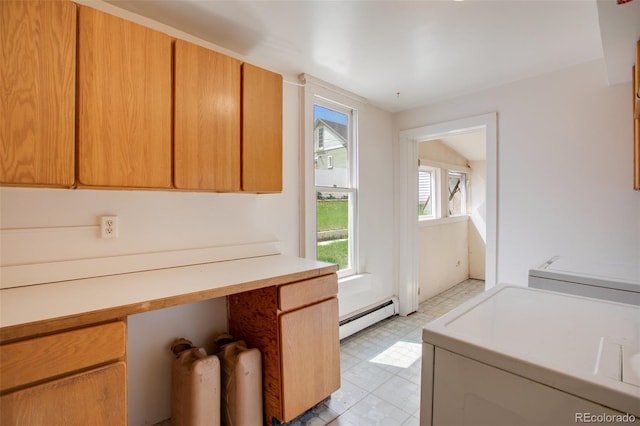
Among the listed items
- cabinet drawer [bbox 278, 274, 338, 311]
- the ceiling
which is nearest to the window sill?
the ceiling

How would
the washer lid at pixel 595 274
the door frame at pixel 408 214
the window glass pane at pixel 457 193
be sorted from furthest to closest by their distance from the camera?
the window glass pane at pixel 457 193 → the door frame at pixel 408 214 → the washer lid at pixel 595 274

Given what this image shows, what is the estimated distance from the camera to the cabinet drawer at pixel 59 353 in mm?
832

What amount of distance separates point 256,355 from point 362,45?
6.49 feet

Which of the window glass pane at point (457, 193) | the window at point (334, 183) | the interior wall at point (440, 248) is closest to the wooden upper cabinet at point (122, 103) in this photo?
the window at point (334, 183)

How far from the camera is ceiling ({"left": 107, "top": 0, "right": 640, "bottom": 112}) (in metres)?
1.51

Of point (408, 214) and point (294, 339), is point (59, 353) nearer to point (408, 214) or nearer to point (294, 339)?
point (294, 339)

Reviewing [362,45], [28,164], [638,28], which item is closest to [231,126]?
[28,164]

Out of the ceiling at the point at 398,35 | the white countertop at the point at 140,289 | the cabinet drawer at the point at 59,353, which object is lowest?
the cabinet drawer at the point at 59,353

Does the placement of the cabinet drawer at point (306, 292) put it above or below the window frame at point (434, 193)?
below

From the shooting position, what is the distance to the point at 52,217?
1.35m

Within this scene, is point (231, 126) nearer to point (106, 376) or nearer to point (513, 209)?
point (106, 376)

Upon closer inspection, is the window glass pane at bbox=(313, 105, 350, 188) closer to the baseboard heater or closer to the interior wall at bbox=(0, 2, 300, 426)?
the interior wall at bbox=(0, 2, 300, 426)

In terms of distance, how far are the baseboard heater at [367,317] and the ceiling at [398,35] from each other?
211 cm

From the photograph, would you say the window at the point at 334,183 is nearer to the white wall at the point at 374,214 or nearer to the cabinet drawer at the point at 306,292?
the white wall at the point at 374,214
